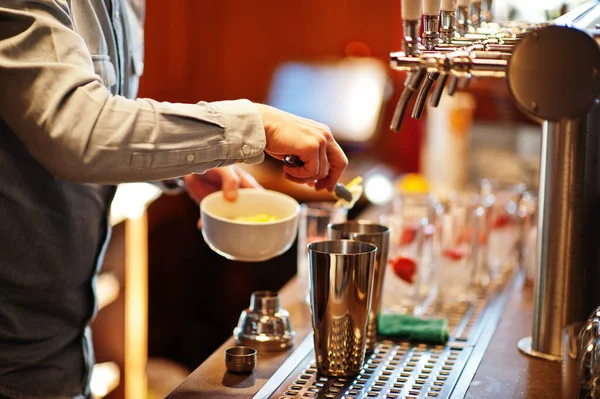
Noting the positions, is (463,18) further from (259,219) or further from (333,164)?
(259,219)

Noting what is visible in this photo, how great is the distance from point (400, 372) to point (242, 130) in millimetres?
451

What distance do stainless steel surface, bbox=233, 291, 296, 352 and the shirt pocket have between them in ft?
1.42

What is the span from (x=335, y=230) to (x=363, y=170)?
2414mm

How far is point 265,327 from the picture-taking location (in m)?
1.45

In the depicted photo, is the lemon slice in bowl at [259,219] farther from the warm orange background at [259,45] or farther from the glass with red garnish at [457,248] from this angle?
the warm orange background at [259,45]

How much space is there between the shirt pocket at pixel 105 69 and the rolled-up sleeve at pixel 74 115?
19cm

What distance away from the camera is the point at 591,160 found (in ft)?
4.53

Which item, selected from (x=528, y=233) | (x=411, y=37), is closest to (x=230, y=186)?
(x=411, y=37)

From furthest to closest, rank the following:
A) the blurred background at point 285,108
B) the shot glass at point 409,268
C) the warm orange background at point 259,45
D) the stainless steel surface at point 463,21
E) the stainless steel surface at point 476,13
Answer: the warm orange background at point 259,45 < the blurred background at point 285,108 < the shot glass at point 409,268 < the stainless steel surface at point 476,13 < the stainless steel surface at point 463,21

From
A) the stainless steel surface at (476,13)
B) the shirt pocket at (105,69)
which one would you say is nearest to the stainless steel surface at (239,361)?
the shirt pocket at (105,69)

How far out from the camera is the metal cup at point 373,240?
1.44m

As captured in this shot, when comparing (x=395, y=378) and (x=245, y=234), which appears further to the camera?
(x=245, y=234)

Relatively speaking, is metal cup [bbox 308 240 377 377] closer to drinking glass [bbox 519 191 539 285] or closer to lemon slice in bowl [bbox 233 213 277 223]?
lemon slice in bowl [bbox 233 213 277 223]

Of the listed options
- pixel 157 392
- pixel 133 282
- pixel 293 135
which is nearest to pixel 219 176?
pixel 293 135
